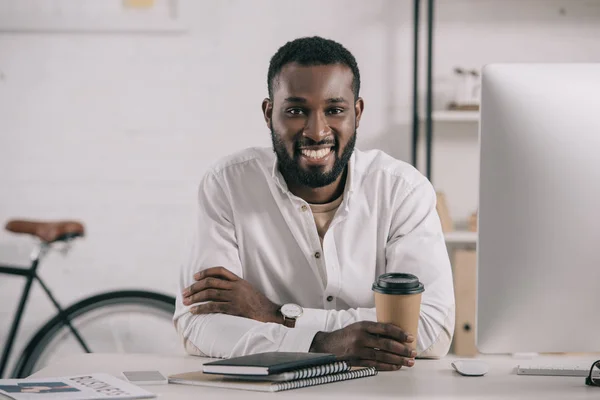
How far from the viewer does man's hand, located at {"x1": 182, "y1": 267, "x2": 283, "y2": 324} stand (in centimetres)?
161

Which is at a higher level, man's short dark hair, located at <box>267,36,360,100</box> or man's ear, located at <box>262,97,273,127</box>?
man's short dark hair, located at <box>267,36,360,100</box>

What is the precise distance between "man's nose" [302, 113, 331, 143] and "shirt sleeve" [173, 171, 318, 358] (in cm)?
25

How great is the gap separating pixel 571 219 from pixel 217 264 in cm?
86

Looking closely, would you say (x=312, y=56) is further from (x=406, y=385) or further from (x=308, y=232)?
(x=406, y=385)

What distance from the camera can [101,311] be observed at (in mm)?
3008

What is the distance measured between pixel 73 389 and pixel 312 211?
845mm

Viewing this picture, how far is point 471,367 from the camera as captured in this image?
4.21ft

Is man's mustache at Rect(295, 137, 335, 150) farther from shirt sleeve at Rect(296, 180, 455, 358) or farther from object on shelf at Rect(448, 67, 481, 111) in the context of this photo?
object on shelf at Rect(448, 67, 481, 111)

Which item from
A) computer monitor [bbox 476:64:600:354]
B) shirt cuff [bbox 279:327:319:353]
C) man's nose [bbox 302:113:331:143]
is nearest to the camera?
computer monitor [bbox 476:64:600:354]

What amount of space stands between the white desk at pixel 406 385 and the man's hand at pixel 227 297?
214 mm

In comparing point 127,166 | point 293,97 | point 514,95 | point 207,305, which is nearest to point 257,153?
point 293,97

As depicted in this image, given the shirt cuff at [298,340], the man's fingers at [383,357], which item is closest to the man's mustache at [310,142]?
the shirt cuff at [298,340]

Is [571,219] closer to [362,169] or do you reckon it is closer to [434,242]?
[434,242]

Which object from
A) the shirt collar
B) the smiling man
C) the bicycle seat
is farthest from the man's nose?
the bicycle seat
